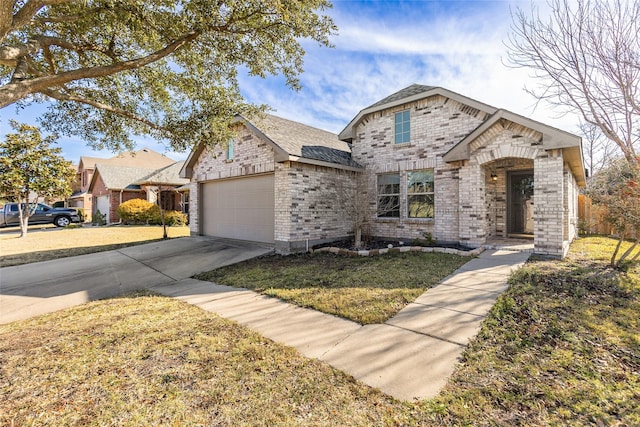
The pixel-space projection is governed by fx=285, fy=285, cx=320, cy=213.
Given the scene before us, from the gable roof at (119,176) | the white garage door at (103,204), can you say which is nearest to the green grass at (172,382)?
the gable roof at (119,176)

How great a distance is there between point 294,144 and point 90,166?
1314 inches

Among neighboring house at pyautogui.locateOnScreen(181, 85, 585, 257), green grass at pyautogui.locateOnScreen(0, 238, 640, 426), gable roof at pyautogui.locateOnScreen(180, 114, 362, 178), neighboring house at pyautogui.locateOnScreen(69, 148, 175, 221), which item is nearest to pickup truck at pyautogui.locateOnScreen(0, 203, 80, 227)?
neighboring house at pyautogui.locateOnScreen(69, 148, 175, 221)

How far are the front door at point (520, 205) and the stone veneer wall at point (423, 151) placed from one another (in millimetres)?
3425

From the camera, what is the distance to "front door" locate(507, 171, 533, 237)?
11430mm

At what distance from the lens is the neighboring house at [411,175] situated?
8.09 metres

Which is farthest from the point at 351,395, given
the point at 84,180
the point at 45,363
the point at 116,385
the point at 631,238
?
the point at 84,180

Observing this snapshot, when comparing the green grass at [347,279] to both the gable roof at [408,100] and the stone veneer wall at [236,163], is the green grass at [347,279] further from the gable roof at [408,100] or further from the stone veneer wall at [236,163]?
the gable roof at [408,100]

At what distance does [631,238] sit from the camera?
12.2 m

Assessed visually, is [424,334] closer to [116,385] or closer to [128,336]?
[116,385]

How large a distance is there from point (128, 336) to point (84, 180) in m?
37.3

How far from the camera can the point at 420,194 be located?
1064 centimetres

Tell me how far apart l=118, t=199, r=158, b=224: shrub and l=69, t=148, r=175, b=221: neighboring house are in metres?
6.66

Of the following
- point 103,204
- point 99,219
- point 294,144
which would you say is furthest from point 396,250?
point 103,204

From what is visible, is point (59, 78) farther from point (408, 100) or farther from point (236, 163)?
point (408, 100)
